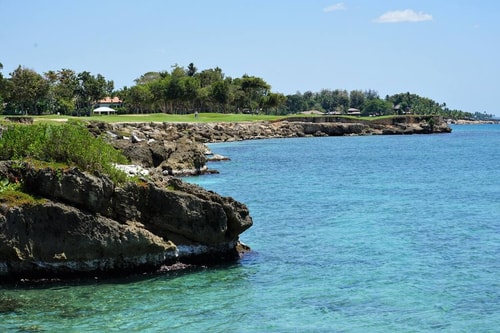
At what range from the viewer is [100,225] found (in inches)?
778

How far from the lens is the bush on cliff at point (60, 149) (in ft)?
70.3

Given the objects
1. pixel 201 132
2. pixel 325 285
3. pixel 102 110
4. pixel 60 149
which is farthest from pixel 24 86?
pixel 325 285

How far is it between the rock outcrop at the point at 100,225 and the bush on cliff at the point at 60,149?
38.1 inches

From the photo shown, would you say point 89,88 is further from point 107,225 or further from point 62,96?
point 107,225

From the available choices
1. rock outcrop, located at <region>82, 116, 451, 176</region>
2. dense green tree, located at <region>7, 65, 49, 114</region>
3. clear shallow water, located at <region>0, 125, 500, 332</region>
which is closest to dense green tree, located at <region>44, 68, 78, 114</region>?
dense green tree, located at <region>7, 65, 49, 114</region>

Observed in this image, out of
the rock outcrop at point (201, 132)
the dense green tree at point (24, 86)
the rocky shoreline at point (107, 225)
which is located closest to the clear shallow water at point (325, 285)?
the rocky shoreline at point (107, 225)

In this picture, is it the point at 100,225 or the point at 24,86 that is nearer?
the point at 100,225

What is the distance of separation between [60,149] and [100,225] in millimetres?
3285

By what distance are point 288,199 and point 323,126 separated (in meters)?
107

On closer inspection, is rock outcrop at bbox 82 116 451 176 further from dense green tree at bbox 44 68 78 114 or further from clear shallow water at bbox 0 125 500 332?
dense green tree at bbox 44 68 78 114

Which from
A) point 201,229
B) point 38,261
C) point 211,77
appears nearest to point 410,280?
point 201,229

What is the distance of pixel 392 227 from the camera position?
29375 mm

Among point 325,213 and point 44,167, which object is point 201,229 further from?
point 325,213

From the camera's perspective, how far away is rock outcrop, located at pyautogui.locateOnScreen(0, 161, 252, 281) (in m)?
19.3
